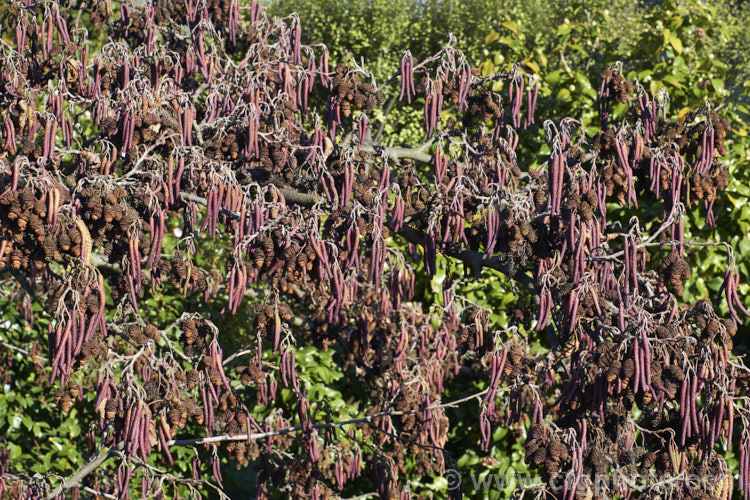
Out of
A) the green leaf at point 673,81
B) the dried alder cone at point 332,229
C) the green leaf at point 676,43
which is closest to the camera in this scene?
the dried alder cone at point 332,229

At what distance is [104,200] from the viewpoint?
279 cm

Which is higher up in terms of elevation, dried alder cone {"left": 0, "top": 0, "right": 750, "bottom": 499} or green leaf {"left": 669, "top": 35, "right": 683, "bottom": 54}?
green leaf {"left": 669, "top": 35, "right": 683, "bottom": 54}

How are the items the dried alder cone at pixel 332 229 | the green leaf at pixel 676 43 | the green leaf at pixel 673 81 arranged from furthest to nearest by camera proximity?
the green leaf at pixel 676 43, the green leaf at pixel 673 81, the dried alder cone at pixel 332 229

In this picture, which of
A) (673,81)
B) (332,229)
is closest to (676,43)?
(673,81)

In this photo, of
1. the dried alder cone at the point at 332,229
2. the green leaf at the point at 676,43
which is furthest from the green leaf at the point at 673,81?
the dried alder cone at the point at 332,229

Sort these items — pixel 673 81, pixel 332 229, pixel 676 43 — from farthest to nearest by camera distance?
pixel 676 43 < pixel 673 81 < pixel 332 229

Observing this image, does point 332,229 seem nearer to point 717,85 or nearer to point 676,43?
point 676,43

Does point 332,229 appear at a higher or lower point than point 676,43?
lower

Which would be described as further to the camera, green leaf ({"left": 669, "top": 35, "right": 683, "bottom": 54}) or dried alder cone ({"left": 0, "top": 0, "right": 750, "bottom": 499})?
green leaf ({"left": 669, "top": 35, "right": 683, "bottom": 54})

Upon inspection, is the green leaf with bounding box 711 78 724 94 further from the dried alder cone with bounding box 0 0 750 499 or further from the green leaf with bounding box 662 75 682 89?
the dried alder cone with bounding box 0 0 750 499

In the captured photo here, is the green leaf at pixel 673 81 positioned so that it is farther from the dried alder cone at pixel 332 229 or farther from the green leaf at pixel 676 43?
the dried alder cone at pixel 332 229

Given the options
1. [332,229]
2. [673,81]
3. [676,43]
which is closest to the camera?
[332,229]

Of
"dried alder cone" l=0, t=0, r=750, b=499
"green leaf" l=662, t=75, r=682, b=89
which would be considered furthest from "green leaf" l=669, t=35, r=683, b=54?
"dried alder cone" l=0, t=0, r=750, b=499

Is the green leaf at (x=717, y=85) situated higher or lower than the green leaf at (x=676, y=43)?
lower
